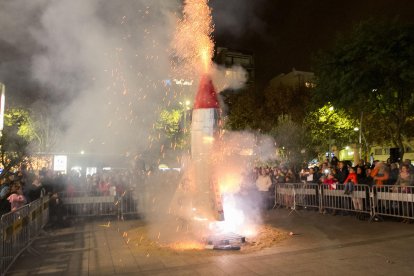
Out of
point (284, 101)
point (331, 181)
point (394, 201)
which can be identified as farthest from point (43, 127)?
point (394, 201)

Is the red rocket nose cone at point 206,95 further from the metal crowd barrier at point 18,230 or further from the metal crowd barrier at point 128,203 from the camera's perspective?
the metal crowd barrier at point 128,203

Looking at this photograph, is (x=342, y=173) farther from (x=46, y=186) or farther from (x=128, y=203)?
(x=46, y=186)

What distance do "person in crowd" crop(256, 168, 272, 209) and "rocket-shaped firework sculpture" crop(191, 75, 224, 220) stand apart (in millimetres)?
6339

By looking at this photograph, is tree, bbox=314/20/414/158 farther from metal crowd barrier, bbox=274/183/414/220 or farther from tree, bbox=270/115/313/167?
tree, bbox=270/115/313/167

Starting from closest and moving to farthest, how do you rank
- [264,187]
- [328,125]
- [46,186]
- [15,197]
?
1. [15,197]
2. [46,186]
3. [264,187]
4. [328,125]

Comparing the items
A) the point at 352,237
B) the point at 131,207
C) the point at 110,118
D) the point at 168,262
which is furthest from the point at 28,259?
the point at 110,118

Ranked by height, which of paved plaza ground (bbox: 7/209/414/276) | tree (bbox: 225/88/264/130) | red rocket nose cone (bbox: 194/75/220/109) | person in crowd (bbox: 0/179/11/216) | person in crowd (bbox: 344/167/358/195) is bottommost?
paved plaza ground (bbox: 7/209/414/276)

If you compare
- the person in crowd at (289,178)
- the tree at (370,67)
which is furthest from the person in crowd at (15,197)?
the tree at (370,67)

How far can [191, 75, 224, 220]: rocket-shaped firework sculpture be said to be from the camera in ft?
28.0

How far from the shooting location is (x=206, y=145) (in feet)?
28.3

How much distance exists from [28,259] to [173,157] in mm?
24950

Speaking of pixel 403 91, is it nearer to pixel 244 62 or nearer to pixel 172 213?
pixel 172 213

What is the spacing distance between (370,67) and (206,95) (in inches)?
325

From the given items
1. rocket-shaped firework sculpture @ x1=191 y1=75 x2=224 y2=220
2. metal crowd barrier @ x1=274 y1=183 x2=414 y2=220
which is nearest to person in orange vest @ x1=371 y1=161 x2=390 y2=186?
metal crowd barrier @ x1=274 y1=183 x2=414 y2=220
